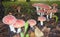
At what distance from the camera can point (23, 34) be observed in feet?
3.71

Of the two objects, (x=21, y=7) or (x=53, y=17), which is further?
(x=21, y=7)

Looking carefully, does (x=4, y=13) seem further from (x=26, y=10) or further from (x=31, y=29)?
(x=31, y=29)

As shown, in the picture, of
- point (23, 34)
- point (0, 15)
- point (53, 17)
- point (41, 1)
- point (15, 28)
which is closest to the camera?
point (23, 34)

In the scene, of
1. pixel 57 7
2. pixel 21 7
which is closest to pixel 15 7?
pixel 21 7

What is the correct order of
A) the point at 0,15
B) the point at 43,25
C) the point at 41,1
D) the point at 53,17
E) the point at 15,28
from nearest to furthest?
the point at 15,28 → the point at 43,25 → the point at 53,17 → the point at 0,15 → the point at 41,1

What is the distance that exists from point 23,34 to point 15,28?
0.17 meters

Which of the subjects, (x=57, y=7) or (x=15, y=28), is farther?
(x=57, y=7)

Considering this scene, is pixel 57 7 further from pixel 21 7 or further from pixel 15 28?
pixel 15 28

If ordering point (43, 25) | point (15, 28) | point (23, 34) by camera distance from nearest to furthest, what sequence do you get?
point (23, 34) < point (15, 28) < point (43, 25)

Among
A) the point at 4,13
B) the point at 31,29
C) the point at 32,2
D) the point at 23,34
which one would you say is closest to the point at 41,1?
the point at 32,2

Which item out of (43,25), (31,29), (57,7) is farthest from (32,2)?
(31,29)

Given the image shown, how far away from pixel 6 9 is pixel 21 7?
15 cm

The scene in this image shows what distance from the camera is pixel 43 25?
4.89 feet

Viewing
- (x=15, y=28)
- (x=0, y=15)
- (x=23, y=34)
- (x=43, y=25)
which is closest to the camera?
(x=23, y=34)
